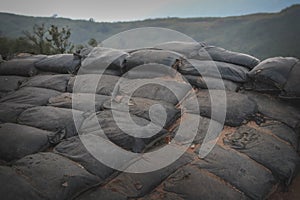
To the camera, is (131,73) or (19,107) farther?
(131,73)

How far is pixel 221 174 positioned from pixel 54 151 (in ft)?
4.57

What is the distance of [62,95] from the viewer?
127 inches

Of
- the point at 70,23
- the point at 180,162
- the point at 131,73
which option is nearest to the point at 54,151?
the point at 180,162

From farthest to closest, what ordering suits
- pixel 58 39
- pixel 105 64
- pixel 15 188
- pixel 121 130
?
pixel 58 39, pixel 105 64, pixel 121 130, pixel 15 188

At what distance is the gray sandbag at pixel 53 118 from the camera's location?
2.48 m

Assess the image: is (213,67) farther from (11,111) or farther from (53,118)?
(11,111)

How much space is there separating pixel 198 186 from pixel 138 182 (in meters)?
0.45

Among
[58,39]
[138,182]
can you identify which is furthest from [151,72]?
[58,39]

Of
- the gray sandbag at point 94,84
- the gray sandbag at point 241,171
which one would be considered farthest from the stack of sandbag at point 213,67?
the gray sandbag at point 241,171

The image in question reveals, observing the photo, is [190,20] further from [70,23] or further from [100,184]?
[100,184]

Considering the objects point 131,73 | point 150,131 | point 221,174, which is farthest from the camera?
point 131,73

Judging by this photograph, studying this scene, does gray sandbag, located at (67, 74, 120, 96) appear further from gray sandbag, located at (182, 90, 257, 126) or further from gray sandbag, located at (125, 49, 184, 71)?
gray sandbag, located at (182, 90, 257, 126)

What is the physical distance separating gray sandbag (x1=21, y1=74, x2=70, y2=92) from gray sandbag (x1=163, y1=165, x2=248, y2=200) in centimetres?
209

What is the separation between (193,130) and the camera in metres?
2.57
